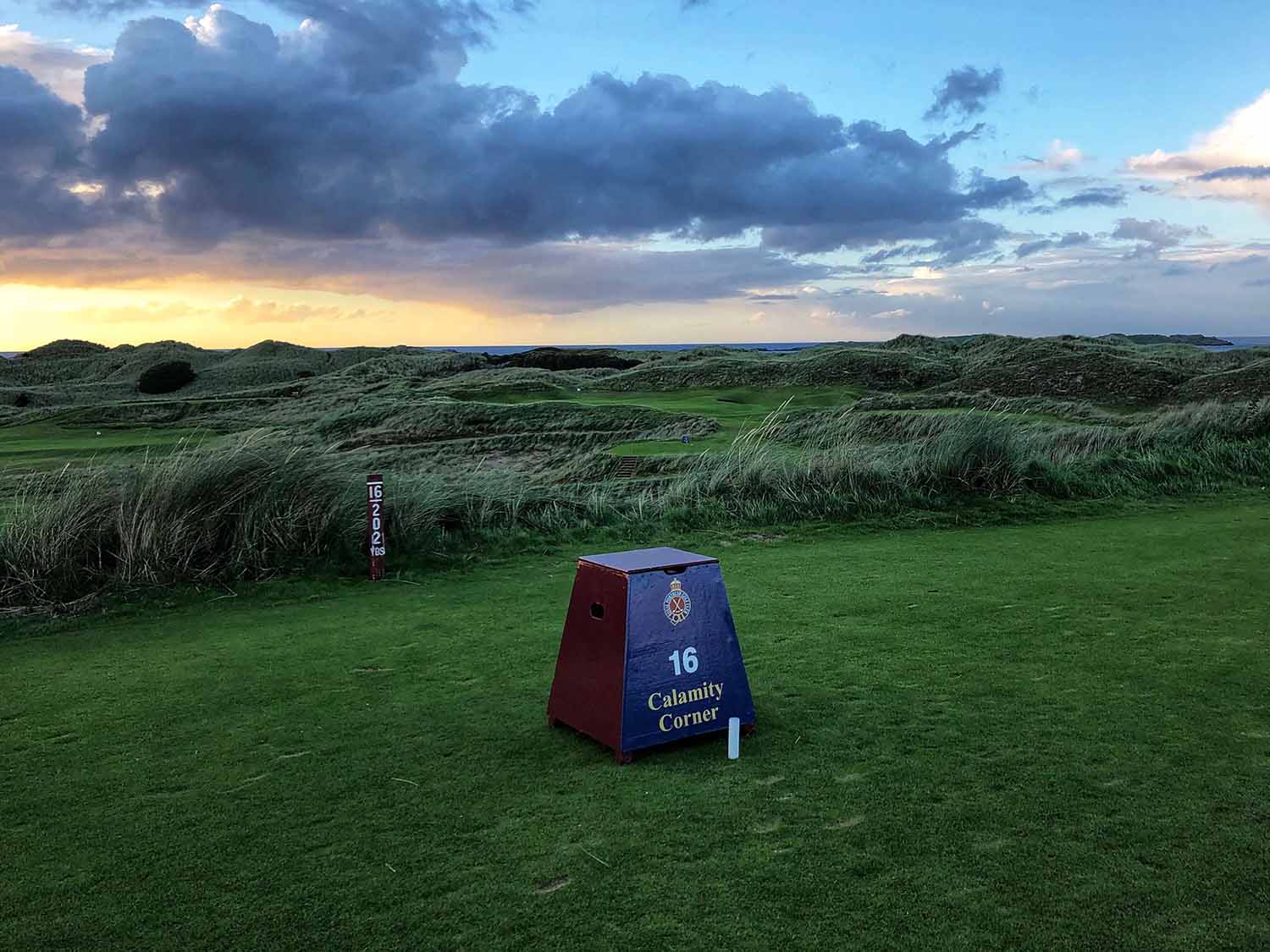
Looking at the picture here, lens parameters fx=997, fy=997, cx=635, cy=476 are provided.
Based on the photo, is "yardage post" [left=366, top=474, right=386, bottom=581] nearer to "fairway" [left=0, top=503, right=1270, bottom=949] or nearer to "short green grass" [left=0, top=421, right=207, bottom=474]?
"fairway" [left=0, top=503, right=1270, bottom=949]

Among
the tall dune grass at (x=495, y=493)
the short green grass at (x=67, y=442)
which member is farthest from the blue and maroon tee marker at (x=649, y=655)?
the short green grass at (x=67, y=442)

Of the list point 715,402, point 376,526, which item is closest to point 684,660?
point 376,526

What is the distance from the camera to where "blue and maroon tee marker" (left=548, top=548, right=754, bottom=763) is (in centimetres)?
421

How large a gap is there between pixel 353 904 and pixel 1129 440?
1607 centimetres

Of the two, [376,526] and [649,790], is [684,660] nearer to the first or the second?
[649,790]

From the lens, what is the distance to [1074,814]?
365 cm

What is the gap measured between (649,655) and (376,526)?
16.1 feet

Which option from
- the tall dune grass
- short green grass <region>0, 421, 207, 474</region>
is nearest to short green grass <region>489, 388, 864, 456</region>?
the tall dune grass

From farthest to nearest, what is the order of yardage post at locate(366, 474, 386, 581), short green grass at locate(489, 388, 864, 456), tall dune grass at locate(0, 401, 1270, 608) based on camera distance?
short green grass at locate(489, 388, 864, 456) < yardage post at locate(366, 474, 386, 581) < tall dune grass at locate(0, 401, 1270, 608)

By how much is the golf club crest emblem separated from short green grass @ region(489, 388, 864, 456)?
1332 centimetres

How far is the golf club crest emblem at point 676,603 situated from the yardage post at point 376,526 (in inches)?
188

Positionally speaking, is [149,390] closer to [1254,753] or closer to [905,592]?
[905,592]

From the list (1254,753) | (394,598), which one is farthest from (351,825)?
(394,598)

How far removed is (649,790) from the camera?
397 cm
